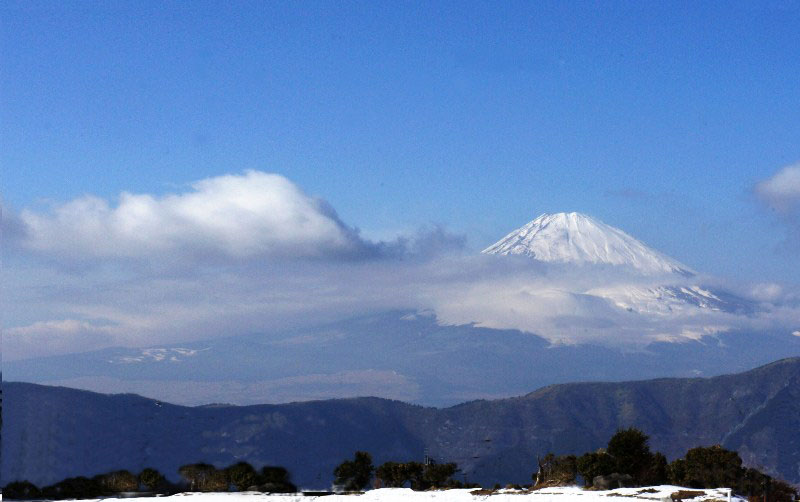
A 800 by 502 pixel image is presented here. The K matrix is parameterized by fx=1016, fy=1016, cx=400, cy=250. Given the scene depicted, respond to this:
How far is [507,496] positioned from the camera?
8150 centimetres

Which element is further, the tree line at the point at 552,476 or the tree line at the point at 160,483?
the tree line at the point at 160,483

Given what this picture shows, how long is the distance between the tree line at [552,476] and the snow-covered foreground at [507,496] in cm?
562

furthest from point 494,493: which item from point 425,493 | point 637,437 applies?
point 637,437

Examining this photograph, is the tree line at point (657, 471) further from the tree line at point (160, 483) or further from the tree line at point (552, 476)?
the tree line at point (160, 483)

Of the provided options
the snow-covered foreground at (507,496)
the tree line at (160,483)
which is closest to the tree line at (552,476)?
the tree line at (160,483)

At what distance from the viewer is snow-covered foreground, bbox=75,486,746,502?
76312 millimetres

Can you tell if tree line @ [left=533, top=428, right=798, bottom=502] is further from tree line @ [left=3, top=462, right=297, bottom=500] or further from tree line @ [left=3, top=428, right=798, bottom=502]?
tree line @ [left=3, top=462, right=297, bottom=500]

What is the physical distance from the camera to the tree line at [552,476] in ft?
296

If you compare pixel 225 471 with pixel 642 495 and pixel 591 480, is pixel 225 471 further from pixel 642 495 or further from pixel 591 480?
pixel 642 495

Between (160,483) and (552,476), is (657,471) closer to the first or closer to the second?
(552,476)

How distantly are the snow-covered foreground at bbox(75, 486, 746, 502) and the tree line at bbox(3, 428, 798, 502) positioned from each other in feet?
18.4

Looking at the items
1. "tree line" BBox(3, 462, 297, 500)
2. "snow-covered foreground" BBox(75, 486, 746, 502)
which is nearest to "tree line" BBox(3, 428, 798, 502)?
"tree line" BBox(3, 462, 297, 500)

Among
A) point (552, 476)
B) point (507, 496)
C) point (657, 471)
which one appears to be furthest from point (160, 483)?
point (657, 471)

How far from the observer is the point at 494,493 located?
85375 millimetres
